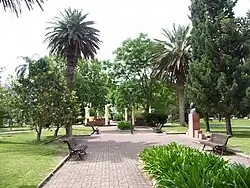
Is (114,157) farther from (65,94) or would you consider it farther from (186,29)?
(186,29)

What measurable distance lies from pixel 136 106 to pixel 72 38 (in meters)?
30.7

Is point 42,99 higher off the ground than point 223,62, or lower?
lower

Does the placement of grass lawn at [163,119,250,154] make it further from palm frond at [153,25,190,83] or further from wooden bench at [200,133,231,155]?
palm frond at [153,25,190,83]

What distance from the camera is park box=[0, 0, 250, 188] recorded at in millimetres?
9586

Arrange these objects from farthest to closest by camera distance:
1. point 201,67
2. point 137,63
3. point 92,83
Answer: point 92,83 < point 137,63 < point 201,67

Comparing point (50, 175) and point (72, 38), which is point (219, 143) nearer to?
point (50, 175)

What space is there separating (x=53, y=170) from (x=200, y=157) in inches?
213

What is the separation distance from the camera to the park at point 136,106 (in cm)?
959

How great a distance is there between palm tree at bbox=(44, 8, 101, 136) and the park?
3.4 inches

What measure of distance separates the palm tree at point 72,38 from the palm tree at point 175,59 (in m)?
12.2

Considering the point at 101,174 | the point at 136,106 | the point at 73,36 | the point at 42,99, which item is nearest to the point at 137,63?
the point at 136,106

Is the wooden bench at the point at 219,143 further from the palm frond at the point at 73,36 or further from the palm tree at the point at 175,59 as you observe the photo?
the palm tree at the point at 175,59

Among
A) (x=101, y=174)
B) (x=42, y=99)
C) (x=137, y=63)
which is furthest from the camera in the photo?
(x=137, y=63)

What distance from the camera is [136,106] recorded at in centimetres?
6150
